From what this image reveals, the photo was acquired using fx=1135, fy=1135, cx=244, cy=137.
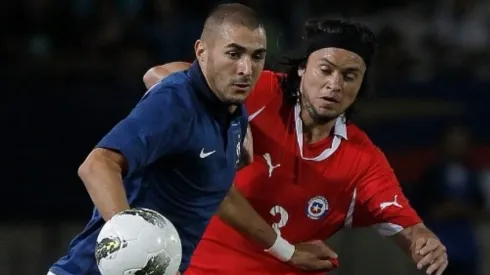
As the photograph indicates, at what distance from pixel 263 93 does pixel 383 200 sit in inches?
31.7

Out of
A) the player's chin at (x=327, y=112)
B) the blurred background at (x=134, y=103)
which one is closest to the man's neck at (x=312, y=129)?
the player's chin at (x=327, y=112)

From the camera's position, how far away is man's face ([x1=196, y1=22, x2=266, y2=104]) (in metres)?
4.38

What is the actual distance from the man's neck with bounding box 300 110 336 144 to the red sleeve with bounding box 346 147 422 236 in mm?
292

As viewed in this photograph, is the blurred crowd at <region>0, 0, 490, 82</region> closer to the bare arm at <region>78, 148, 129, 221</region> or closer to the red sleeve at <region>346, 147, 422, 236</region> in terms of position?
the red sleeve at <region>346, 147, 422, 236</region>

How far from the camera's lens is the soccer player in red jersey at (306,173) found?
559 centimetres

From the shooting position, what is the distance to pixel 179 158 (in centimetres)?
429

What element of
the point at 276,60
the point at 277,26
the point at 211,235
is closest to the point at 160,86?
the point at 211,235

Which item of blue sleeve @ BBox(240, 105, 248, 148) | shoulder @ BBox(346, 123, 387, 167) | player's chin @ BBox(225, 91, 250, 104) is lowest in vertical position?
shoulder @ BBox(346, 123, 387, 167)

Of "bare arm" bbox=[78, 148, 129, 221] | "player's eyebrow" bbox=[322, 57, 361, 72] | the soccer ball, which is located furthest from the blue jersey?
"player's eyebrow" bbox=[322, 57, 361, 72]

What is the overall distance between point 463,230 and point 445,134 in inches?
33.0

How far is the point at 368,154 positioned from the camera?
5.72 meters

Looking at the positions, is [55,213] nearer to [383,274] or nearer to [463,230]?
[383,274]

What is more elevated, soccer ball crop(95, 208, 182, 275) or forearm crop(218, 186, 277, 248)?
soccer ball crop(95, 208, 182, 275)

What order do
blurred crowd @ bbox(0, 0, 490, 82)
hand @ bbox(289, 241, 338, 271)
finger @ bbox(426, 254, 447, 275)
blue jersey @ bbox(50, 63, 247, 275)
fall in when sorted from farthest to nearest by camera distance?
blurred crowd @ bbox(0, 0, 490, 82)
hand @ bbox(289, 241, 338, 271)
finger @ bbox(426, 254, 447, 275)
blue jersey @ bbox(50, 63, 247, 275)
